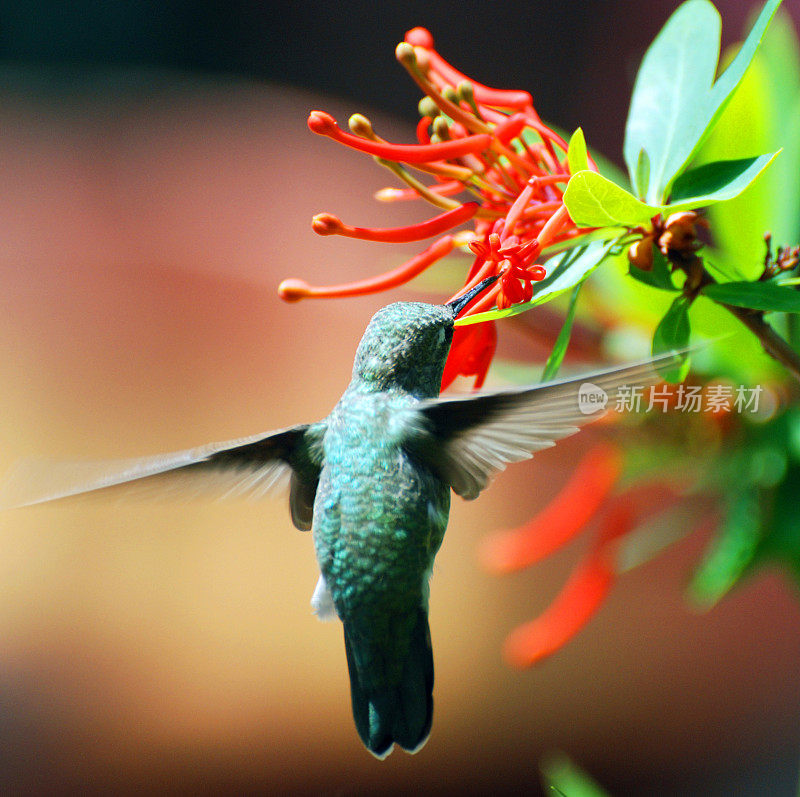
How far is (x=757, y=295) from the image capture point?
536 millimetres

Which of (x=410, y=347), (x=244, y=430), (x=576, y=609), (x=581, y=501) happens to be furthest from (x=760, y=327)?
(x=244, y=430)

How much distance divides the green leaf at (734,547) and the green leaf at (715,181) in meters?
0.36

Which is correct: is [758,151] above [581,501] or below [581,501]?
above

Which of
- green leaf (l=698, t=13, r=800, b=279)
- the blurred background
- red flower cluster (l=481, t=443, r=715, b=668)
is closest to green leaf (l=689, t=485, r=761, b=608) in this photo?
red flower cluster (l=481, t=443, r=715, b=668)

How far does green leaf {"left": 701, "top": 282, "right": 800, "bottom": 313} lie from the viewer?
523mm

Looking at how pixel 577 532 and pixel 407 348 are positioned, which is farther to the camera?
pixel 577 532

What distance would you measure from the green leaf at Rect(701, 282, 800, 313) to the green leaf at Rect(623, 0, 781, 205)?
0.28 feet

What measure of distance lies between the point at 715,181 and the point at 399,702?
47 centimetres

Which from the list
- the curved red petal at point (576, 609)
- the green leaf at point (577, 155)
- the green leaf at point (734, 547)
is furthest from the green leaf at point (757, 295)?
the curved red petal at point (576, 609)

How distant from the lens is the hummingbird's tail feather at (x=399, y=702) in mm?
672

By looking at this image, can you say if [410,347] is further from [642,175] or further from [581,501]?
[581,501]

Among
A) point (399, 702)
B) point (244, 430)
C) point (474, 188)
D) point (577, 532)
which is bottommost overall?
point (399, 702)

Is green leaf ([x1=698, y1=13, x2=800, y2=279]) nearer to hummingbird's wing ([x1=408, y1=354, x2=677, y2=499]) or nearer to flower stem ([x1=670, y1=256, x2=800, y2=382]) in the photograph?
flower stem ([x1=670, y1=256, x2=800, y2=382])

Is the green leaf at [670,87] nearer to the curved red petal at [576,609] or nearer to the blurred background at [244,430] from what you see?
the curved red petal at [576,609]
